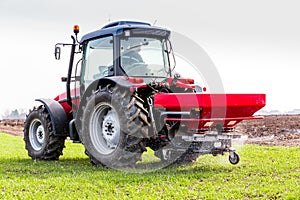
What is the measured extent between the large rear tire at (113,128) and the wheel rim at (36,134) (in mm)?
2344

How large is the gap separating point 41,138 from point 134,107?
400 cm

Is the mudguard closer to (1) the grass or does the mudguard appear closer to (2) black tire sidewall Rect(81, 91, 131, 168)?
(1) the grass

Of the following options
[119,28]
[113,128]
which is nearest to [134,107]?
[113,128]

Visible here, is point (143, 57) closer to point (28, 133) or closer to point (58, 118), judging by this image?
point (58, 118)

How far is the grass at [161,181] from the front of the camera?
637cm

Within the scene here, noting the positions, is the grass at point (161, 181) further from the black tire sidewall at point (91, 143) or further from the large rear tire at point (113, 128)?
the large rear tire at point (113, 128)

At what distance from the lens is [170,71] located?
10.0 meters

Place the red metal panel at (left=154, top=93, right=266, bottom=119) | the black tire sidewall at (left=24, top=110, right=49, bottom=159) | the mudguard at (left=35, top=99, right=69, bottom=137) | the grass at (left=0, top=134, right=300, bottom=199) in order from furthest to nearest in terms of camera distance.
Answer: the black tire sidewall at (left=24, top=110, right=49, bottom=159), the mudguard at (left=35, top=99, right=69, bottom=137), the red metal panel at (left=154, top=93, right=266, bottom=119), the grass at (left=0, top=134, right=300, bottom=199)

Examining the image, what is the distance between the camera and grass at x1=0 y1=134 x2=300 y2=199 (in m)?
6.37

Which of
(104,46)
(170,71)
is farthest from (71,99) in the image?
(170,71)

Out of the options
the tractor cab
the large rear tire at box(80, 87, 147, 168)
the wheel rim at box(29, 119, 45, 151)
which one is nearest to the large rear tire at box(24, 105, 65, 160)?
the wheel rim at box(29, 119, 45, 151)

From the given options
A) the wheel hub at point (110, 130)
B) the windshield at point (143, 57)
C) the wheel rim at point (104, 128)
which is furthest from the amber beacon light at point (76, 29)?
the wheel hub at point (110, 130)

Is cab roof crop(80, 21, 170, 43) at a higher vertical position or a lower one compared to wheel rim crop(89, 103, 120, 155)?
higher

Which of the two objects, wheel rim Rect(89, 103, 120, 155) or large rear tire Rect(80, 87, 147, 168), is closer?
large rear tire Rect(80, 87, 147, 168)
